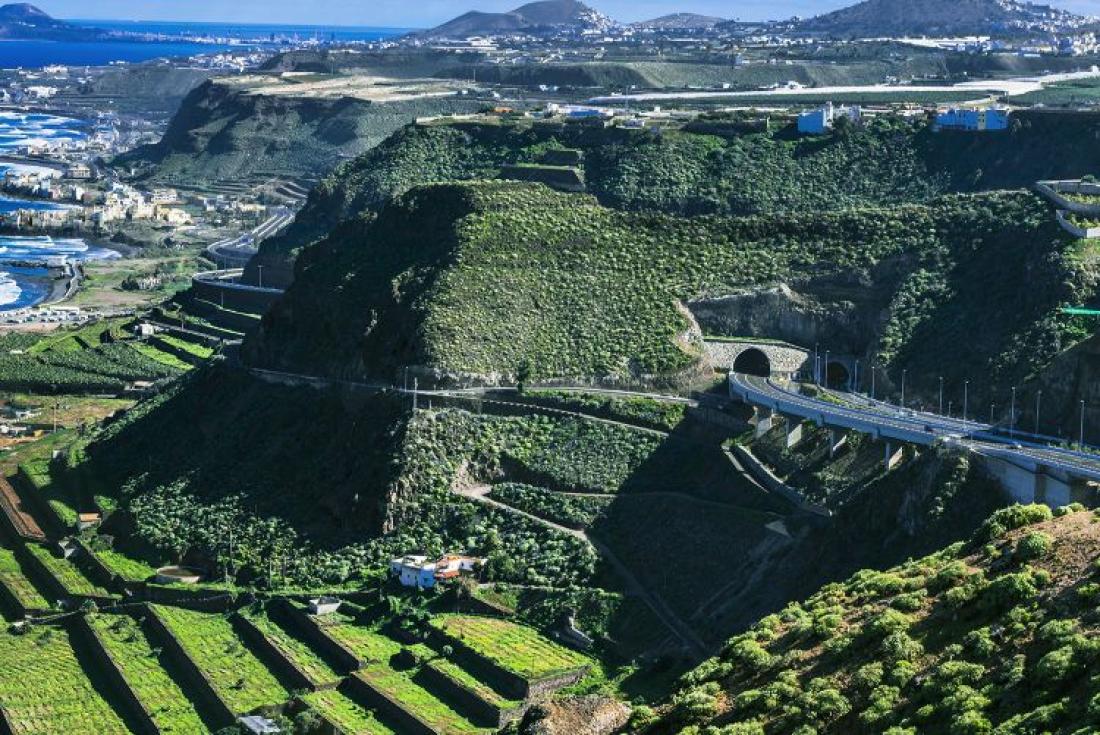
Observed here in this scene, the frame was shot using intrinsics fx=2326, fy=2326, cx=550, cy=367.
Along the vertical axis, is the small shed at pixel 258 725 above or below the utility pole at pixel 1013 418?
below

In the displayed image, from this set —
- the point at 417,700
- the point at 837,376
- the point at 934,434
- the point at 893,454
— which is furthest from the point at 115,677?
the point at 837,376

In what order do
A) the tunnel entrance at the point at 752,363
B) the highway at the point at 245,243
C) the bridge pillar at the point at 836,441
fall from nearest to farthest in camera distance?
the bridge pillar at the point at 836,441 → the tunnel entrance at the point at 752,363 → the highway at the point at 245,243

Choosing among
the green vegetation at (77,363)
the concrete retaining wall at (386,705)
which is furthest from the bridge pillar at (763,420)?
the green vegetation at (77,363)

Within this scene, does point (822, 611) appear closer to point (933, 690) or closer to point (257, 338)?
point (933, 690)

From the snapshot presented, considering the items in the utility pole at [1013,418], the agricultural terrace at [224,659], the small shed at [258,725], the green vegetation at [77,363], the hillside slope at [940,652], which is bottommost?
the green vegetation at [77,363]

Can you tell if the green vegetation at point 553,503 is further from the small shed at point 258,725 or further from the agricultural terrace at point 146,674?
the small shed at point 258,725

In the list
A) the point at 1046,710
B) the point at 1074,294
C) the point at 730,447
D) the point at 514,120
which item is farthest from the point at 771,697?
the point at 514,120

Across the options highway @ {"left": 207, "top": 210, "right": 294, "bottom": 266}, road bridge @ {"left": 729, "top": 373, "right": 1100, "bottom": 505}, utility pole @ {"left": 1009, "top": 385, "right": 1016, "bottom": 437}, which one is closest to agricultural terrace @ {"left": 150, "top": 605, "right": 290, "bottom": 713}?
road bridge @ {"left": 729, "top": 373, "right": 1100, "bottom": 505}
